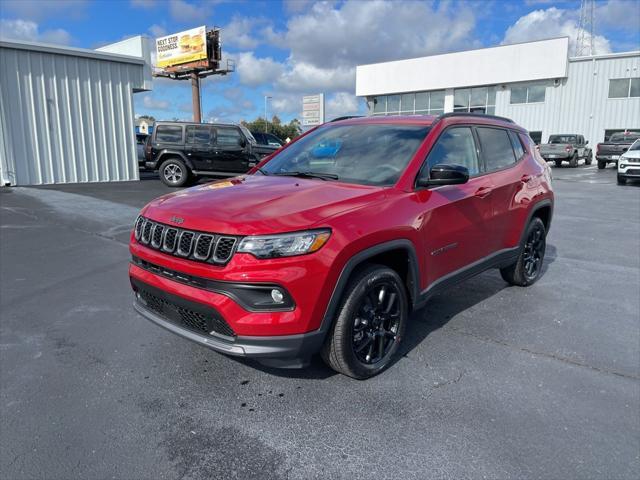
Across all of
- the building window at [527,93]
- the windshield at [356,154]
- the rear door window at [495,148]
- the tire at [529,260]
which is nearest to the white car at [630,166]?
the tire at [529,260]

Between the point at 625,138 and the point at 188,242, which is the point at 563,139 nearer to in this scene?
the point at 625,138

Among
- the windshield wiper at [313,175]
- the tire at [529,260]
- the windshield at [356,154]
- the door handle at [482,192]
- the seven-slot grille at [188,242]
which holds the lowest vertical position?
the tire at [529,260]

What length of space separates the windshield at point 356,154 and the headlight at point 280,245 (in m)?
0.90

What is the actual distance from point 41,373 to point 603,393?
369 cm

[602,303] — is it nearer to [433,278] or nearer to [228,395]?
[433,278]

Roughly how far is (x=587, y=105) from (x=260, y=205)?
36387 mm

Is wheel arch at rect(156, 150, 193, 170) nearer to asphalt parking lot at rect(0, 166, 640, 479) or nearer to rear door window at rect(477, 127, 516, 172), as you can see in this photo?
asphalt parking lot at rect(0, 166, 640, 479)

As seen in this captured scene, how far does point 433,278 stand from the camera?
3.53 metres

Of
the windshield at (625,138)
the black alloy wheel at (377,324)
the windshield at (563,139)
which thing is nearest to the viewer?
the black alloy wheel at (377,324)

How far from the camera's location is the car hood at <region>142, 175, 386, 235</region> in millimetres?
2609

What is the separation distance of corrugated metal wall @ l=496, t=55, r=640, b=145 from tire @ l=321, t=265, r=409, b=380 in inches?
1397

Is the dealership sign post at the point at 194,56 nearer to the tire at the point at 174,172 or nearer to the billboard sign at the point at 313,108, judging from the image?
the billboard sign at the point at 313,108

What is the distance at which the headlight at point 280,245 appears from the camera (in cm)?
255

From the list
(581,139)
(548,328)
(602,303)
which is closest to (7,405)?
(548,328)
